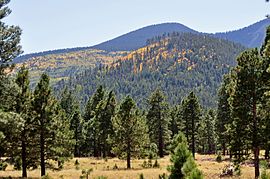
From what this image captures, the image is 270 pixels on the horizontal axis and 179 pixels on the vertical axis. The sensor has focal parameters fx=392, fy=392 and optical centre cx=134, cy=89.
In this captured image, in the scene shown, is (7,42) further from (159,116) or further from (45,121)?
(159,116)

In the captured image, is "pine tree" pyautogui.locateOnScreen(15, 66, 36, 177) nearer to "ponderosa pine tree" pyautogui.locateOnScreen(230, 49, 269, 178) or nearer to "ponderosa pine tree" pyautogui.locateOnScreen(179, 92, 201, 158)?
"ponderosa pine tree" pyautogui.locateOnScreen(230, 49, 269, 178)

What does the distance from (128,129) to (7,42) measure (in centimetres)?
2496

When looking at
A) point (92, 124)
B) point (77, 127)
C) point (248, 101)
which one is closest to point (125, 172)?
point (248, 101)

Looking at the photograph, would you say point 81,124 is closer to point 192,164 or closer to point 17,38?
point 17,38

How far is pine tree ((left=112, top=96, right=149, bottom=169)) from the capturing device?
156 ft

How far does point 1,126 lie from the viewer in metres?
24.0

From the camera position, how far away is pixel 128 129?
4794cm

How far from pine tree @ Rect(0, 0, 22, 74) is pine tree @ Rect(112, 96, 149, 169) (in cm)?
2282

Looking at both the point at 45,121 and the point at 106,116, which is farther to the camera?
the point at 106,116

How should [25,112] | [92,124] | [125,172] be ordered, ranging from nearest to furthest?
[25,112] < [125,172] < [92,124]

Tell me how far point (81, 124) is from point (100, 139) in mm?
9552

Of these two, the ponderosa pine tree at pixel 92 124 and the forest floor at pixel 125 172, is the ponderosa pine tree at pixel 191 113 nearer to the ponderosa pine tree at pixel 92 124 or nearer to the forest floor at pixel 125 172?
the ponderosa pine tree at pixel 92 124

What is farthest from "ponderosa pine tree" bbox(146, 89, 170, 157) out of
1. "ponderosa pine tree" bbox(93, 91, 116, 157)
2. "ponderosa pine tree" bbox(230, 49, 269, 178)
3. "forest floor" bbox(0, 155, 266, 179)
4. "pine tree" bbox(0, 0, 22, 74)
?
"pine tree" bbox(0, 0, 22, 74)

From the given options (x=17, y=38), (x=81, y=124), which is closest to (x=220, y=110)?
(x=81, y=124)
